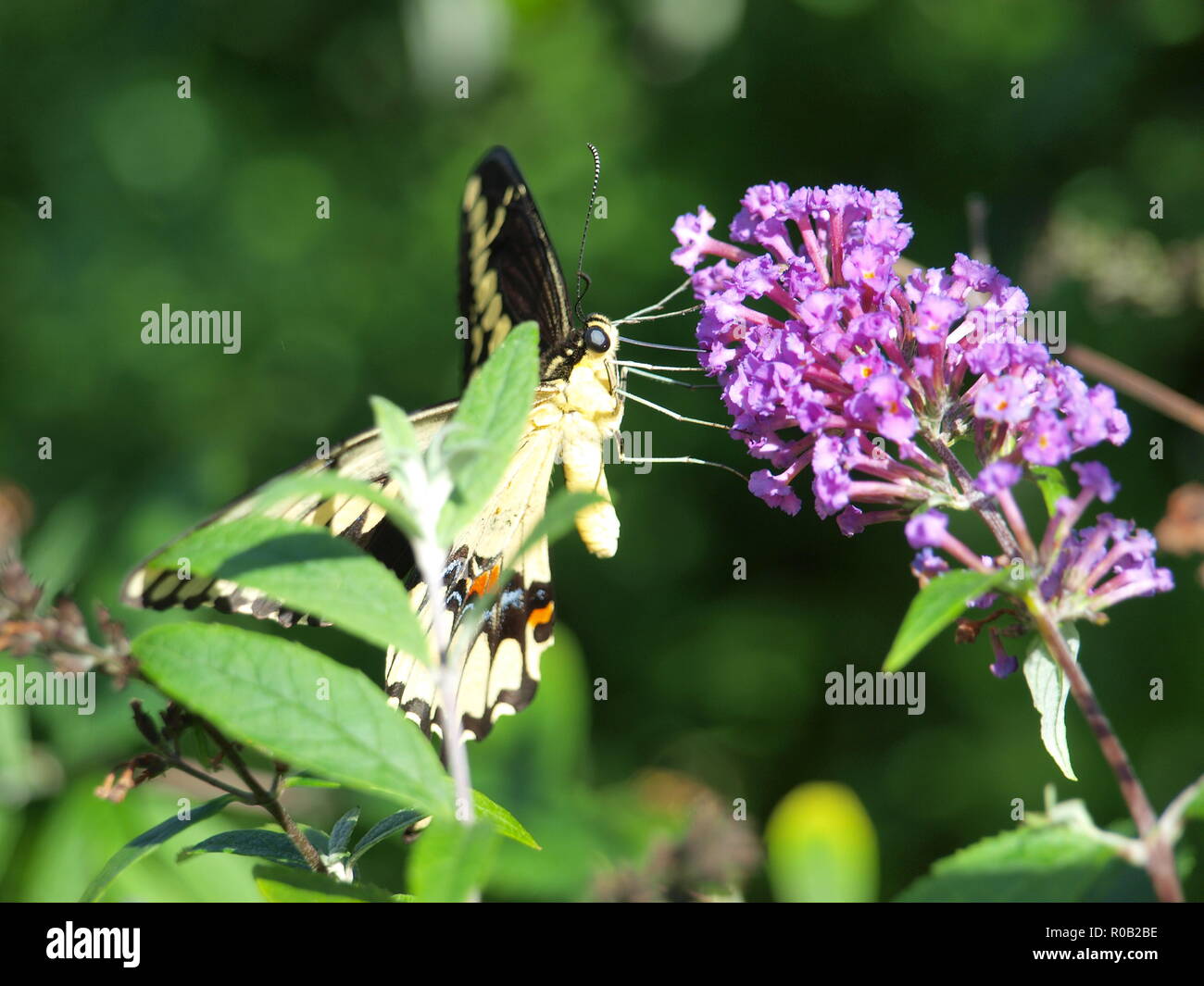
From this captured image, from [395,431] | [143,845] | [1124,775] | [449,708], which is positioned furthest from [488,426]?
[1124,775]

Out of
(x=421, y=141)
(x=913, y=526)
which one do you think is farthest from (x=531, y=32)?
(x=913, y=526)

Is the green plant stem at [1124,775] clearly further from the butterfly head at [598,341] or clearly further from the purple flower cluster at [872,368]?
the butterfly head at [598,341]

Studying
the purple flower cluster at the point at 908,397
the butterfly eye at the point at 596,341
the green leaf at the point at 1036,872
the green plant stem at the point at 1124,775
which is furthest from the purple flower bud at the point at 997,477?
the butterfly eye at the point at 596,341

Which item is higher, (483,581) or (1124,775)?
(483,581)

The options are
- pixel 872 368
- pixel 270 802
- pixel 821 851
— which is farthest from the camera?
pixel 821 851

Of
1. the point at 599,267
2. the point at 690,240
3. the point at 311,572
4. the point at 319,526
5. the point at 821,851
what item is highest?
the point at 599,267

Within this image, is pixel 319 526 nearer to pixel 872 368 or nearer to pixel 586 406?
pixel 872 368

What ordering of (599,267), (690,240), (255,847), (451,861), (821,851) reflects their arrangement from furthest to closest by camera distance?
(599,267) → (821,851) → (690,240) → (255,847) → (451,861)

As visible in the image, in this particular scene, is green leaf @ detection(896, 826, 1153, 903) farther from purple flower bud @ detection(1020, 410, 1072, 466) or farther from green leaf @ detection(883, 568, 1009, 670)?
purple flower bud @ detection(1020, 410, 1072, 466)
